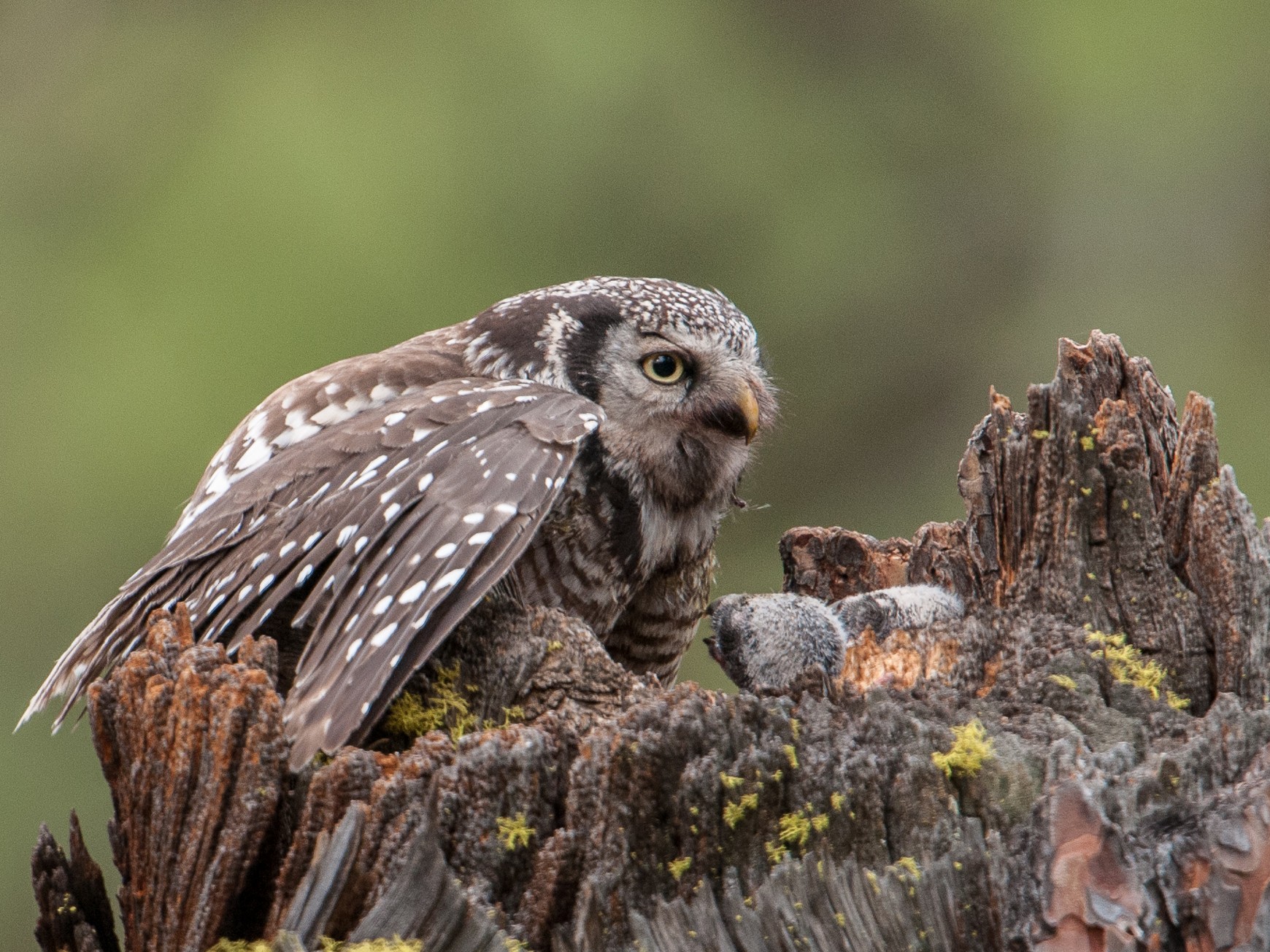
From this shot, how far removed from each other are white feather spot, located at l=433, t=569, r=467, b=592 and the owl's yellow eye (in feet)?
3.56

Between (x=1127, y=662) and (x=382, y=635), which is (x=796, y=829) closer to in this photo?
(x=1127, y=662)

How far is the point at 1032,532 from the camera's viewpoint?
2402 millimetres

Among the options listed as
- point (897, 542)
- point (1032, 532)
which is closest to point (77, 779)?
point (897, 542)

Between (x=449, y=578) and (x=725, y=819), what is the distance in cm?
82

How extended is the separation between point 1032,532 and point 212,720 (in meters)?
1.37

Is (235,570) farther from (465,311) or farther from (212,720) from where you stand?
(465,311)

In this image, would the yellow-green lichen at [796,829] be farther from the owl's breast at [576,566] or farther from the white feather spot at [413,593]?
the owl's breast at [576,566]

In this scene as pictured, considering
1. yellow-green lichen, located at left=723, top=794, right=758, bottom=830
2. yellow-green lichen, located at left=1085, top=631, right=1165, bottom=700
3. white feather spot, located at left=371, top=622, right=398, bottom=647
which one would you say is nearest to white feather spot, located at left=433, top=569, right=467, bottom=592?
white feather spot, located at left=371, top=622, right=398, bottom=647

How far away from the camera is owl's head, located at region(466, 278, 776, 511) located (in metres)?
3.34

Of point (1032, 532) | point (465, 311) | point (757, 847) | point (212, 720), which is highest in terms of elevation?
point (465, 311)

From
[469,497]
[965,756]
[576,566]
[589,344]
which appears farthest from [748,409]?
[965,756]

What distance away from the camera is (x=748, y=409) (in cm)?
337

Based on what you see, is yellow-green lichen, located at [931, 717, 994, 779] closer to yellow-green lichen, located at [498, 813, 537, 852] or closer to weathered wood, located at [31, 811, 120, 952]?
yellow-green lichen, located at [498, 813, 537, 852]

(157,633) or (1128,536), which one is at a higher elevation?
(1128,536)
